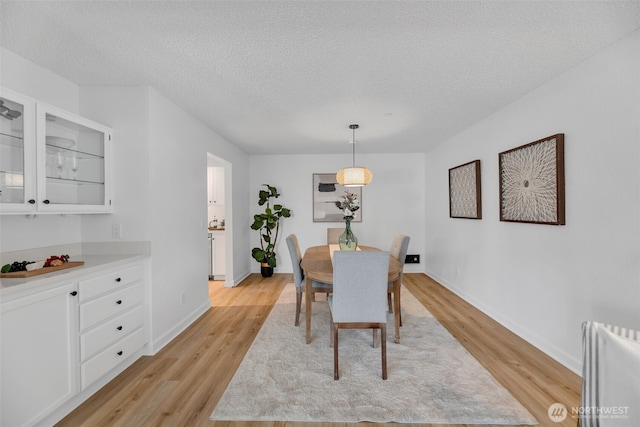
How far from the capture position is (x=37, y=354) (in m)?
1.66

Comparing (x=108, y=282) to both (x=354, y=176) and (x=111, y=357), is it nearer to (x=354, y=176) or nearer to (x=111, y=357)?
(x=111, y=357)

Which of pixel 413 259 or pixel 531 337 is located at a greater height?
pixel 413 259

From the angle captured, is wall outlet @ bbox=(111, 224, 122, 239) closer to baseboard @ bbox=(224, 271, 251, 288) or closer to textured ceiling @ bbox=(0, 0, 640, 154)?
textured ceiling @ bbox=(0, 0, 640, 154)

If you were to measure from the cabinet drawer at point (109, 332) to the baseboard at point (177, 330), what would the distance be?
0.31 m

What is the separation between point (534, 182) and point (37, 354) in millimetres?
3878

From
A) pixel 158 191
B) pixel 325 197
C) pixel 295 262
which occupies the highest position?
pixel 325 197

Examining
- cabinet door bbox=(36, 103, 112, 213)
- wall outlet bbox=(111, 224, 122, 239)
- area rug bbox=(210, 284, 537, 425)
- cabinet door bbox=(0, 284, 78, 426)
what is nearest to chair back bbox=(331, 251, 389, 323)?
area rug bbox=(210, 284, 537, 425)

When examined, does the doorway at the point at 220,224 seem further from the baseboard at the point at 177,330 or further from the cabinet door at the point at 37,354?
the cabinet door at the point at 37,354

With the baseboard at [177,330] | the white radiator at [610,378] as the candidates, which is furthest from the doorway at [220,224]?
the white radiator at [610,378]

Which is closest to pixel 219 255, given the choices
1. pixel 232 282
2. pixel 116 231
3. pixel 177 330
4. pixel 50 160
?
pixel 232 282

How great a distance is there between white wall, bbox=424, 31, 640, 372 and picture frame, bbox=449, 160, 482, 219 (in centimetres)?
16

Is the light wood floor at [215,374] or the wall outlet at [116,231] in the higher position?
the wall outlet at [116,231]

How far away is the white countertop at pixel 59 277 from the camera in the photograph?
1540mm

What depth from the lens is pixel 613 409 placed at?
1036mm
